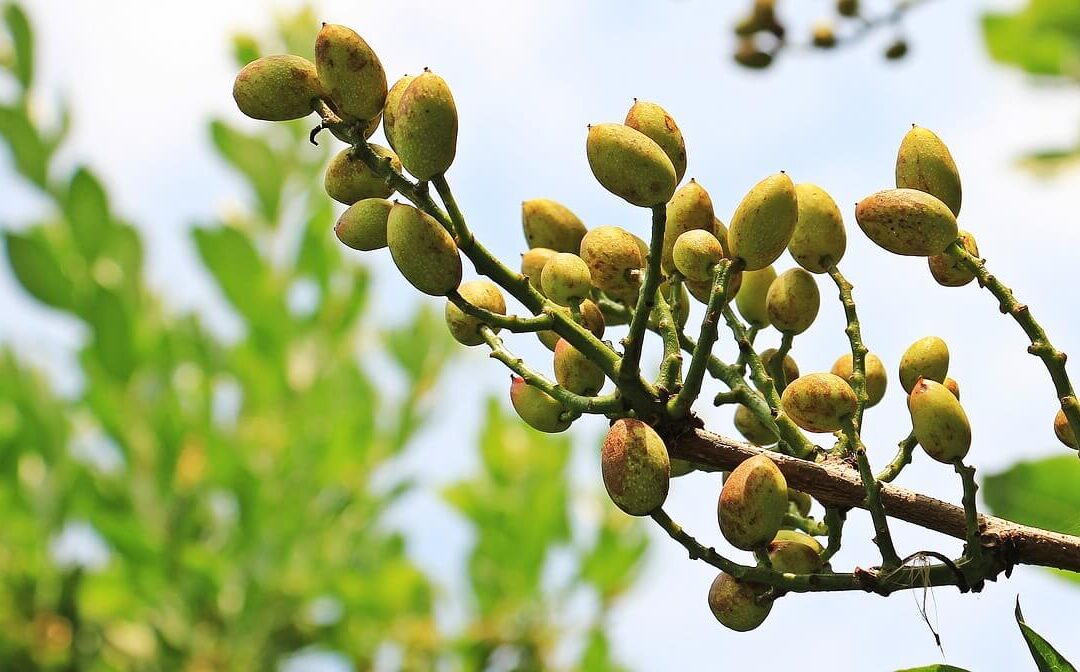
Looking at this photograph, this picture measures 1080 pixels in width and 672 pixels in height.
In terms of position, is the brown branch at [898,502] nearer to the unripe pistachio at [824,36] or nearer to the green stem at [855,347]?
the green stem at [855,347]

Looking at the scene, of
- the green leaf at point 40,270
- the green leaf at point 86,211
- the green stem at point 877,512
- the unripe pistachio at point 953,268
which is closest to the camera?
the green stem at point 877,512

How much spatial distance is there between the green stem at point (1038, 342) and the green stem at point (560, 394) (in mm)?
424

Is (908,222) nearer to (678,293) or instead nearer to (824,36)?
(678,293)

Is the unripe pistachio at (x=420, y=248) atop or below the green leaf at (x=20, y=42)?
below

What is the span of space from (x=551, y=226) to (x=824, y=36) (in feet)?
7.34

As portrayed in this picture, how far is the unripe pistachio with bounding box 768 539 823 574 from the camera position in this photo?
118 centimetres

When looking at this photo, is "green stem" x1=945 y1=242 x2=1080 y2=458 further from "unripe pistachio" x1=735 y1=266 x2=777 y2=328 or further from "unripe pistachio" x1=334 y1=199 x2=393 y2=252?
"unripe pistachio" x1=334 y1=199 x2=393 y2=252

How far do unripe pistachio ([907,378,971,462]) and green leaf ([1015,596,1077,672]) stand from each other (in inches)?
7.7

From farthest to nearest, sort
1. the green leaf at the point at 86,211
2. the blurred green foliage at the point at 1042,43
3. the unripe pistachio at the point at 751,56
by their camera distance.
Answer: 1. the green leaf at the point at 86,211
2. the unripe pistachio at the point at 751,56
3. the blurred green foliage at the point at 1042,43

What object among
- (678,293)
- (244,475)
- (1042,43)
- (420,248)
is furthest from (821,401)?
(244,475)

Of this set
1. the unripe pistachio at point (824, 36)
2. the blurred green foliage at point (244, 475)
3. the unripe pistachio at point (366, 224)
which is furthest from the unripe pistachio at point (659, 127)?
the blurred green foliage at point (244, 475)

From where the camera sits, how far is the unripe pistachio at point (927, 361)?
132 centimetres

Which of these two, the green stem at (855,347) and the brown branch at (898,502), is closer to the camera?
the brown branch at (898,502)

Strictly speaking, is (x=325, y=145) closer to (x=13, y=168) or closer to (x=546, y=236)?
(x=13, y=168)
